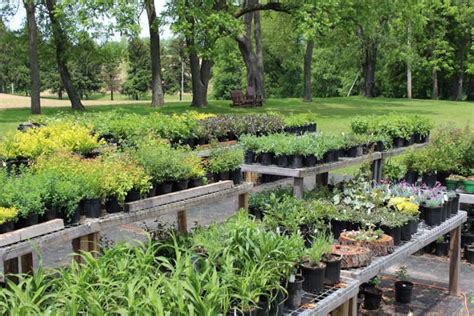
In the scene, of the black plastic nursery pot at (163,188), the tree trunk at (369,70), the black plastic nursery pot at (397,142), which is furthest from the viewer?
the tree trunk at (369,70)

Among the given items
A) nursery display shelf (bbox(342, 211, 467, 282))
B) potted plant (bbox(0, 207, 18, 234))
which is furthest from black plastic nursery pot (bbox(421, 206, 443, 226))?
potted plant (bbox(0, 207, 18, 234))

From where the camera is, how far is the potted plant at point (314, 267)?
12.1 ft

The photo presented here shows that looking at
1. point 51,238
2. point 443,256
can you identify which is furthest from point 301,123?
point 51,238

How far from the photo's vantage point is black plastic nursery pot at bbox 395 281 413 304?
5711mm

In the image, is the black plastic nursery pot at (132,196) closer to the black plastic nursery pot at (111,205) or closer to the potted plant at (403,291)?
the black plastic nursery pot at (111,205)

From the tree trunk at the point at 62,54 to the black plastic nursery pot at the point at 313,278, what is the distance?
17.9m

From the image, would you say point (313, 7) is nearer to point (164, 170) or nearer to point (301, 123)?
point (301, 123)

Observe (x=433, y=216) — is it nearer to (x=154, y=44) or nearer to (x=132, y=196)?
(x=132, y=196)

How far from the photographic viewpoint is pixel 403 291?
18.8 ft

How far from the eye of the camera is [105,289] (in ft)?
9.80

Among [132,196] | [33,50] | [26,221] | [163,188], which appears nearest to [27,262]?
[26,221]

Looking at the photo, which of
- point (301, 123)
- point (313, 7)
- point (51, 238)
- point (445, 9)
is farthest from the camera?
point (445, 9)

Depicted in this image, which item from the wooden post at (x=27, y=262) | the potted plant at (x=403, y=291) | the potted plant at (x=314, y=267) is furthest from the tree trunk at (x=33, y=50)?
the potted plant at (x=314, y=267)

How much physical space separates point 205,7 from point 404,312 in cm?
1472
